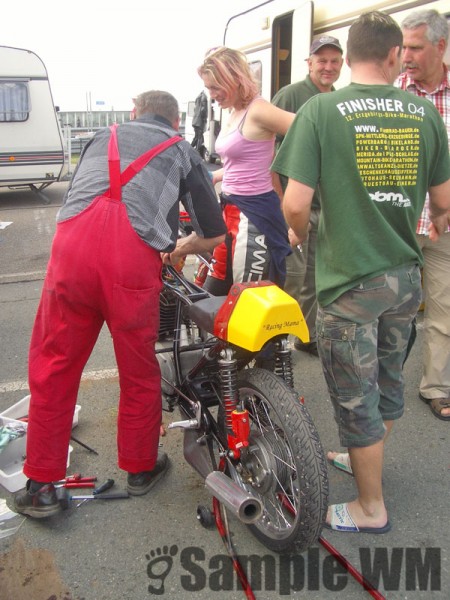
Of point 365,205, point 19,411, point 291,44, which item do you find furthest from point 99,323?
point 291,44

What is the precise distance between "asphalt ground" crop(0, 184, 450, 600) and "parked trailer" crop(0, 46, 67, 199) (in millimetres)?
8728

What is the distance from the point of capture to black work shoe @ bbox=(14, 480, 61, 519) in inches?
98.8

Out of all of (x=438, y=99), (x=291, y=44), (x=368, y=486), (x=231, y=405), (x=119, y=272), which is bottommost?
(x=368, y=486)

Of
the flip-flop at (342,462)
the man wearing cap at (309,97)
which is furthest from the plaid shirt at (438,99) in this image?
the flip-flop at (342,462)

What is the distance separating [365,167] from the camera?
2.13m

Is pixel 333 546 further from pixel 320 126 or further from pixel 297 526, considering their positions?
pixel 320 126

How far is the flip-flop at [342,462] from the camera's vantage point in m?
2.87

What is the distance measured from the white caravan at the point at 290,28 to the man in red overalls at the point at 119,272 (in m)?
2.83

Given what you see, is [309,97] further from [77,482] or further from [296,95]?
[77,482]

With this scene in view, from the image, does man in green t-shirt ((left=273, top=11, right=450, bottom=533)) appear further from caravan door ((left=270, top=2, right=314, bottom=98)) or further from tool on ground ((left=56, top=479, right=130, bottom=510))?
caravan door ((left=270, top=2, right=314, bottom=98))

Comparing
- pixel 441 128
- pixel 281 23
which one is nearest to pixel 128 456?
pixel 441 128

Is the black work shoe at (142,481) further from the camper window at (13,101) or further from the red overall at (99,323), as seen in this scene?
the camper window at (13,101)

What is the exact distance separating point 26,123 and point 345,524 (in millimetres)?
10533

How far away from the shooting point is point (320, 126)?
2092mm
